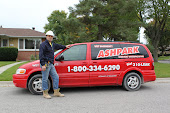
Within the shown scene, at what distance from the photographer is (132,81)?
5918 millimetres

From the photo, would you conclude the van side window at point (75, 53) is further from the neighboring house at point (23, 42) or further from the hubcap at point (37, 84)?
the neighboring house at point (23, 42)

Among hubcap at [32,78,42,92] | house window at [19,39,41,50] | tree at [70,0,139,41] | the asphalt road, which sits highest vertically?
tree at [70,0,139,41]

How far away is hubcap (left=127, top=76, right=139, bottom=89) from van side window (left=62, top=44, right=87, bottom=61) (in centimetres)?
179

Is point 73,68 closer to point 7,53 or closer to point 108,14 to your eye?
point 108,14

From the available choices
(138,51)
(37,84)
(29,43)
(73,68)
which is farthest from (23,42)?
(138,51)

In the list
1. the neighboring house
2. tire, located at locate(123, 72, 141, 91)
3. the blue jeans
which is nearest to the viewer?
the blue jeans

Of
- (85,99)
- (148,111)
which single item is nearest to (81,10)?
(85,99)

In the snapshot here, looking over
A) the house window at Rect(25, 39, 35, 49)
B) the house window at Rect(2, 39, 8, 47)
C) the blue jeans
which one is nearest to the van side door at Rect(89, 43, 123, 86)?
the blue jeans

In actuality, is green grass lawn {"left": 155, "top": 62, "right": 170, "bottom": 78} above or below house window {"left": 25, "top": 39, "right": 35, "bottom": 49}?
below

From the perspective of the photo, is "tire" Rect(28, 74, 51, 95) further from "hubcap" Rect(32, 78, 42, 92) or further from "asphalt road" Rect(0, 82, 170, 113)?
"asphalt road" Rect(0, 82, 170, 113)

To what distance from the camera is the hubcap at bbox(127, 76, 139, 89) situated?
5902mm

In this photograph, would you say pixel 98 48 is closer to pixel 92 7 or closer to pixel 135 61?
pixel 135 61

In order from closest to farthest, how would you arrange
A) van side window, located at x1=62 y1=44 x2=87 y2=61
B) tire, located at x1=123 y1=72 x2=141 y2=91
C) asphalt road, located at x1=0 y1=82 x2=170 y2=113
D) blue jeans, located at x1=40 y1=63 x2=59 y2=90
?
asphalt road, located at x1=0 y1=82 x2=170 y2=113 → blue jeans, located at x1=40 y1=63 x2=59 y2=90 → van side window, located at x1=62 y1=44 x2=87 y2=61 → tire, located at x1=123 y1=72 x2=141 y2=91

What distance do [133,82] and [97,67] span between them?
1.42 metres
